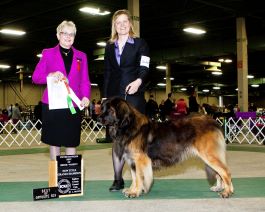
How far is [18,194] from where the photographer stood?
4.46 metres

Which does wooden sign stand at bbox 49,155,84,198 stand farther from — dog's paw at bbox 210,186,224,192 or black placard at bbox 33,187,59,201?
dog's paw at bbox 210,186,224,192

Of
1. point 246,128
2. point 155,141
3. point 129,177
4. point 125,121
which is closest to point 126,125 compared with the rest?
point 125,121

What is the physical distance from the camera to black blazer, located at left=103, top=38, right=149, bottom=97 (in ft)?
14.4

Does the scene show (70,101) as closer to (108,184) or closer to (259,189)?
(108,184)

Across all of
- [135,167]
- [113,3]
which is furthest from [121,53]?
[113,3]

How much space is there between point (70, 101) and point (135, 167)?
91 centimetres

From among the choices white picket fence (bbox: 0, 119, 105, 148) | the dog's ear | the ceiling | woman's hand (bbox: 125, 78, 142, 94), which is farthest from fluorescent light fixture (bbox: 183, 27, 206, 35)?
the dog's ear

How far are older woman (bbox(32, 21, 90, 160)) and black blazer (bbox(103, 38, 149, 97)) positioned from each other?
30 centimetres

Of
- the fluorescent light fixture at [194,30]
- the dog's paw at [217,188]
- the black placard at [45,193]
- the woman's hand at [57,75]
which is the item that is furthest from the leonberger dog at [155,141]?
the fluorescent light fixture at [194,30]

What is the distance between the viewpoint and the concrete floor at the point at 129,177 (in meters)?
3.72

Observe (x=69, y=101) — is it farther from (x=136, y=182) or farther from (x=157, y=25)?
(x=157, y=25)

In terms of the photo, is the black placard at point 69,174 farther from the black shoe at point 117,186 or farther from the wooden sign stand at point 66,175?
the black shoe at point 117,186

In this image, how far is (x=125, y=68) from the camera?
4.41m

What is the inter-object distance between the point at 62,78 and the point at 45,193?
110 centimetres
